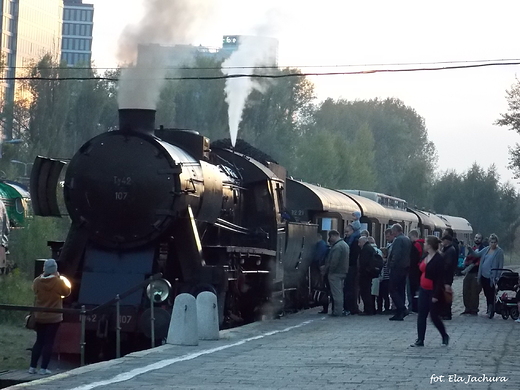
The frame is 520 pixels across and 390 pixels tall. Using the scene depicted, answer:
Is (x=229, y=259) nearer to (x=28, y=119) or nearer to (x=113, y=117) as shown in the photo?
(x=113, y=117)

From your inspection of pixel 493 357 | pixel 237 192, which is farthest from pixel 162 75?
pixel 493 357

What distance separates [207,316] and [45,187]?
3.71 m

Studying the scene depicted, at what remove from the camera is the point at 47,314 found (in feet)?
45.6

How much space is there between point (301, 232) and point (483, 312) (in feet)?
16.9

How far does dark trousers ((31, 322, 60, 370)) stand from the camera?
13.9 m

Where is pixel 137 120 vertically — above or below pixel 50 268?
above

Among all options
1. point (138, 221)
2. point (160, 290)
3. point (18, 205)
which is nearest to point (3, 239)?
point (18, 205)

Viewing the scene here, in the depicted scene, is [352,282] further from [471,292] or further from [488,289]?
[488,289]

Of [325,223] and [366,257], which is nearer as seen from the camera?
[366,257]

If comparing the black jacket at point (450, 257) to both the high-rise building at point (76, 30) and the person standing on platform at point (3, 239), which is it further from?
the high-rise building at point (76, 30)

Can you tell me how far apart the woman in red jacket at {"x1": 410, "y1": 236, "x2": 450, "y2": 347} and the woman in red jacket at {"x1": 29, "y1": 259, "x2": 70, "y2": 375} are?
4867 mm

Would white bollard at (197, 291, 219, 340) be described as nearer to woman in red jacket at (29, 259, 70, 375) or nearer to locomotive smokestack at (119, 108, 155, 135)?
woman in red jacket at (29, 259, 70, 375)

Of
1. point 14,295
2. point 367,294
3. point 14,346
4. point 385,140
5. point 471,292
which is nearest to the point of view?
point 14,346

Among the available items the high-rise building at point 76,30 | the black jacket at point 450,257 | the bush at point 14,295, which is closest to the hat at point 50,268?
the black jacket at point 450,257
